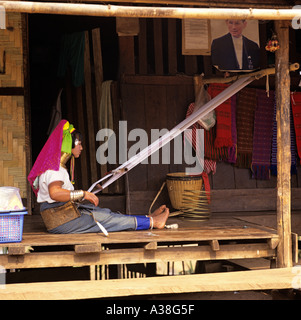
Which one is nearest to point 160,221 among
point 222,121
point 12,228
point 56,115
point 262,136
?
point 12,228

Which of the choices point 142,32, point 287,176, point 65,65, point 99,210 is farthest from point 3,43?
point 287,176

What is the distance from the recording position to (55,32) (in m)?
9.43

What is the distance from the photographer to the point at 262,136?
744 cm

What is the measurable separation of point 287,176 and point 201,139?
6.38 ft

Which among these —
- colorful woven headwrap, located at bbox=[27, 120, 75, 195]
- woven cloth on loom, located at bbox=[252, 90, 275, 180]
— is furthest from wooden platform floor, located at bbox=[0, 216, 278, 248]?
woven cloth on loom, located at bbox=[252, 90, 275, 180]

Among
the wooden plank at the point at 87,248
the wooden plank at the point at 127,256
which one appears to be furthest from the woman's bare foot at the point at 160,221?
the wooden plank at the point at 87,248

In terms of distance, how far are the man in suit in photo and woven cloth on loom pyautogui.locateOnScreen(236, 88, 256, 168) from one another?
2.32ft

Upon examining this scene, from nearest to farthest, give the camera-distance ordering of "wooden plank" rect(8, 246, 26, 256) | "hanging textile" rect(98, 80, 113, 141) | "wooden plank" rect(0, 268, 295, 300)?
"wooden plank" rect(0, 268, 295, 300)
"wooden plank" rect(8, 246, 26, 256)
"hanging textile" rect(98, 80, 113, 141)

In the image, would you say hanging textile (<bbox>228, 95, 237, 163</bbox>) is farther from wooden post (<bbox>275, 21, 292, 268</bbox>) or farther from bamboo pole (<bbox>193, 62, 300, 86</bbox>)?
wooden post (<bbox>275, 21, 292, 268</bbox>)

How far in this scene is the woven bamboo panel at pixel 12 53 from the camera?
6.85 meters

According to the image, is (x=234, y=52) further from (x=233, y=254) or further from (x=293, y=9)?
(x=233, y=254)

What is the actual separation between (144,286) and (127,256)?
67cm

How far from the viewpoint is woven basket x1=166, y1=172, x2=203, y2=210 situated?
6582 mm

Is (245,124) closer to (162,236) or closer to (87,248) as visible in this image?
(162,236)
